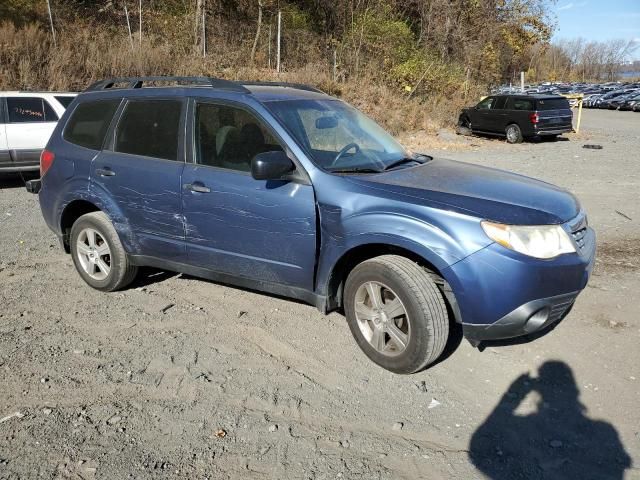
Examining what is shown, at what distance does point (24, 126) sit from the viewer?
402 inches

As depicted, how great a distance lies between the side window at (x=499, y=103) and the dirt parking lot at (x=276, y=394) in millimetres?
16502

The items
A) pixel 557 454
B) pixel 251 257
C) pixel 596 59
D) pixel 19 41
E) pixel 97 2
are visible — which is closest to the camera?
pixel 557 454

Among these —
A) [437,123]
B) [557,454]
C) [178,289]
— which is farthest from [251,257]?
[437,123]

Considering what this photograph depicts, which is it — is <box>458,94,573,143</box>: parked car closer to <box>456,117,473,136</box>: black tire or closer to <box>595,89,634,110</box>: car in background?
<box>456,117,473,136</box>: black tire

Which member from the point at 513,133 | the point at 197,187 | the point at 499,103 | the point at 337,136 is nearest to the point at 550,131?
the point at 513,133

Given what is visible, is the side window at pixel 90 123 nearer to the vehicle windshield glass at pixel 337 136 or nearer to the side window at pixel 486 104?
the vehicle windshield glass at pixel 337 136

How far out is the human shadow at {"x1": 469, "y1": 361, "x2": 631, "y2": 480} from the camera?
111 inches

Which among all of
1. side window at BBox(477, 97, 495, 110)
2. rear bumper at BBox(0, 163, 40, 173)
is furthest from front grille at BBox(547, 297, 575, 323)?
side window at BBox(477, 97, 495, 110)

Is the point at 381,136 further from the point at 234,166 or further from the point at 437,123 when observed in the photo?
the point at 437,123

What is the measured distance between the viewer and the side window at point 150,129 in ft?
15.0

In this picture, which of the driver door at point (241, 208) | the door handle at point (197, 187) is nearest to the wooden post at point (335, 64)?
the driver door at point (241, 208)

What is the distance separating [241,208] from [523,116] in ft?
57.7

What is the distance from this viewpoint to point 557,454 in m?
2.94

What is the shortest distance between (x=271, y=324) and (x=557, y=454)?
2297mm
